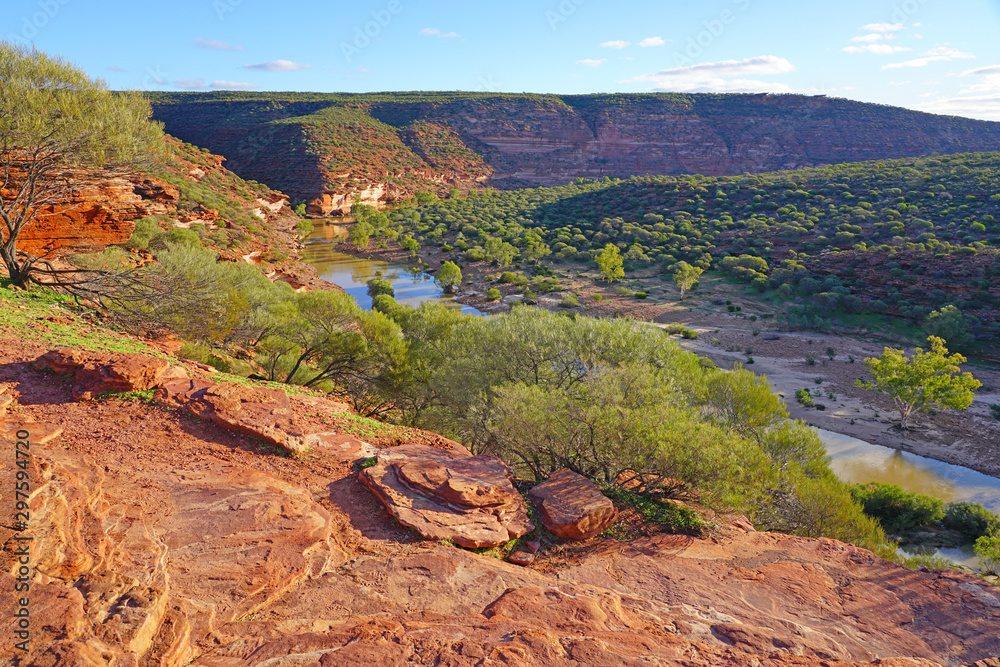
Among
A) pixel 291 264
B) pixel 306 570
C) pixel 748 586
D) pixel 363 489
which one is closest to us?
pixel 306 570

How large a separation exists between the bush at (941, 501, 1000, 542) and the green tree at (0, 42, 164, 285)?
28438 millimetres

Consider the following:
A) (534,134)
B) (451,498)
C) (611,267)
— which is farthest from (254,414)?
(534,134)

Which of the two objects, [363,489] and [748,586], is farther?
[363,489]

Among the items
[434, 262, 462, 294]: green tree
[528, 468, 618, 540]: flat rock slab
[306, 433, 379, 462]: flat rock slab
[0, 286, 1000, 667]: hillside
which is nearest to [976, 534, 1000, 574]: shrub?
[0, 286, 1000, 667]: hillside

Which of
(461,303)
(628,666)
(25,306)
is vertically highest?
(25,306)

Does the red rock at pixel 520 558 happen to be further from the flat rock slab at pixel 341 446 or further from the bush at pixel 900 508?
the bush at pixel 900 508

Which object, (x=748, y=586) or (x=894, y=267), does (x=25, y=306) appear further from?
(x=894, y=267)

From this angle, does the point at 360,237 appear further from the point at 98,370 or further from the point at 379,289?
the point at 98,370

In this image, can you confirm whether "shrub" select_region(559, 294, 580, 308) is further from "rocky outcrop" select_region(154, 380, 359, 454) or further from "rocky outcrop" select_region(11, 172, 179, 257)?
"rocky outcrop" select_region(154, 380, 359, 454)

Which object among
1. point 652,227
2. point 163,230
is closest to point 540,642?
point 163,230

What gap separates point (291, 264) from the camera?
140 feet

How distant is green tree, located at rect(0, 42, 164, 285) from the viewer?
512 inches

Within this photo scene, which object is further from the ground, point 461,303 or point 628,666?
point 628,666

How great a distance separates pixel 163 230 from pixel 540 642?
36.6m
